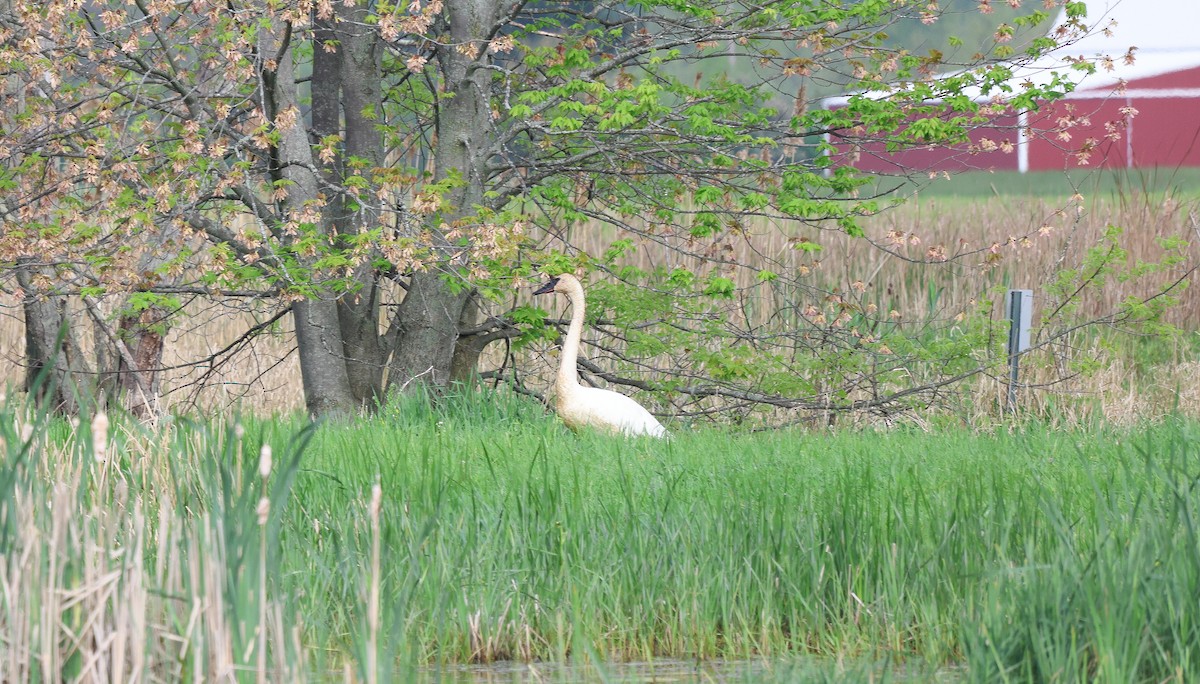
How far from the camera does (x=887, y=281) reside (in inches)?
559

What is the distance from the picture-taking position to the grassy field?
3.24 metres

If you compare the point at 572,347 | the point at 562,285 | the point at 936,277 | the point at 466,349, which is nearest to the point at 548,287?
the point at 562,285

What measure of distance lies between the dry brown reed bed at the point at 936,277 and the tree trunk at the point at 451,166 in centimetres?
189

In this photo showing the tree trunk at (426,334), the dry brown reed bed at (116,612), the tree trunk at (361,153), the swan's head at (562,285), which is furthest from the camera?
the tree trunk at (361,153)

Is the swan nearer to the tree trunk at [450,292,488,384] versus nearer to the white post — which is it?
the tree trunk at [450,292,488,384]

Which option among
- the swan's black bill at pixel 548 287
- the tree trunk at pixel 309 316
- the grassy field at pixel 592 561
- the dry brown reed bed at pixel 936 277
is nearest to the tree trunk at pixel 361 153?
the tree trunk at pixel 309 316

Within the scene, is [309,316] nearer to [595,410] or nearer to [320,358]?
[320,358]

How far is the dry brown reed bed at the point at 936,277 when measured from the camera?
36.6 ft

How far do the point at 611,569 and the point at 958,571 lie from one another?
1179 mm

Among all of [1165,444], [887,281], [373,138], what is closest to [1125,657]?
[1165,444]

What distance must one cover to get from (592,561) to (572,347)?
3.28 meters

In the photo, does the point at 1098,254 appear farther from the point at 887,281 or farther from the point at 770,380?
the point at 887,281

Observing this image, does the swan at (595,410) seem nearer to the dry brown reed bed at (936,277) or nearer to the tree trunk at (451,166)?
the tree trunk at (451,166)

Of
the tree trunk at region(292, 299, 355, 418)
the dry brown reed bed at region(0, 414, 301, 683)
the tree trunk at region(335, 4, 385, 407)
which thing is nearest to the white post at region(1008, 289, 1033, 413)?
the tree trunk at region(335, 4, 385, 407)
